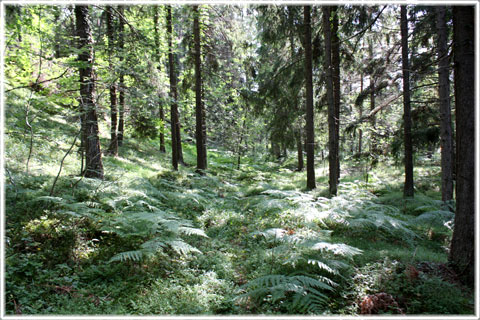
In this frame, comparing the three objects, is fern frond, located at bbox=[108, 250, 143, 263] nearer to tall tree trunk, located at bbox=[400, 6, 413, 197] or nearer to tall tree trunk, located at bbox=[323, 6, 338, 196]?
tall tree trunk, located at bbox=[323, 6, 338, 196]

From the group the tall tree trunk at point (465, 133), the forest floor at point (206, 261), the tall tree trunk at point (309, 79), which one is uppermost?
the tall tree trunk at point (309, 79)

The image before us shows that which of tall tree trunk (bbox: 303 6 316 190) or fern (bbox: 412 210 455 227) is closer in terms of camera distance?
fern (bbox: 412 210 455 227)

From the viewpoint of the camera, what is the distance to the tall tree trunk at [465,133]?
3621mm

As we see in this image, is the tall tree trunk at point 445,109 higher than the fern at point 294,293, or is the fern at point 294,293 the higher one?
the tall tree trunk at point 445,109

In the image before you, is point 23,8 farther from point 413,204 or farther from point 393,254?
point 413,204

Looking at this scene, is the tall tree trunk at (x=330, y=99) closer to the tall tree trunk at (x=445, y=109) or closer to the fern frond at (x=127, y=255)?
the tall tree trunk at (x=445, y=109)

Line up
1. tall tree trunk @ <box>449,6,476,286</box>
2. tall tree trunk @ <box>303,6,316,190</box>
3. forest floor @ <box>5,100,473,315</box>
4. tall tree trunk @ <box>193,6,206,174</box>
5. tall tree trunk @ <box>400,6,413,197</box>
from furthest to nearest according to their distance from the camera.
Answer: tall tree trunk @ <box>193,6,206,174</box>, tall tree trunk @ <box>303,6,316,190</box>, tall tree trunk @ <box>400,6,413,197</box>, tall tree trunk @ <box>449,6,476,286</box>, forest floor @ <box>5,100,473,315</box>

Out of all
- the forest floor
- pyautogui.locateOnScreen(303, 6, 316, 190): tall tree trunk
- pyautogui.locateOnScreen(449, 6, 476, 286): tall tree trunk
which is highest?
pyautogui.locateOnScreen(303, 6, 316, 190): tall tree trunk

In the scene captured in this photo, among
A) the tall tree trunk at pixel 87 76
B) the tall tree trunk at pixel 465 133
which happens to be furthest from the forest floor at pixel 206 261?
the tall tree trunk at pixel 87 76

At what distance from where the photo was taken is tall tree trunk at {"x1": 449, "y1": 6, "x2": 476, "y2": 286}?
3.62 m

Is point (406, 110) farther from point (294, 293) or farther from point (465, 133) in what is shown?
point (294, 293)

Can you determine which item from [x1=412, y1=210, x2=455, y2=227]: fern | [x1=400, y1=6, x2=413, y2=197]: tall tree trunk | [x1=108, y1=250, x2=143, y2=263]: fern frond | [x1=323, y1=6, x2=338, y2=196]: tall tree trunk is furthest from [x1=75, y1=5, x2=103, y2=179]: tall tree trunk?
[x1=400, y1=6, x2=413, y2=197]: tall tree trunk

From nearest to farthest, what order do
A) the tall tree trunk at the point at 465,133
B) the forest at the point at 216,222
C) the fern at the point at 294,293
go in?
the fern at the point at 294,293, the forest at the point at 216,222, the tall tree trunk at the point at 465,133

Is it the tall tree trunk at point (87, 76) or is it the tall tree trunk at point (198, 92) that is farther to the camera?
the tall tree trunk at point (198, 92)
